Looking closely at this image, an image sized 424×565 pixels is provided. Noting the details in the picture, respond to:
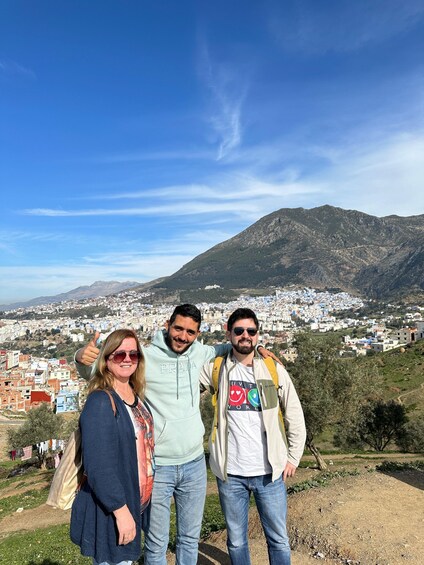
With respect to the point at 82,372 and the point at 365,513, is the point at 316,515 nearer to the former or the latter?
the point at 365,513

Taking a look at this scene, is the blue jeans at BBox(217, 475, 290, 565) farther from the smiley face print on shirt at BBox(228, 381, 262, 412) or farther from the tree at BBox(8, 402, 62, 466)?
the tree at BBox(8, 402, 62, 466)

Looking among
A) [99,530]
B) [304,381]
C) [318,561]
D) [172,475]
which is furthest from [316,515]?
[304,381]

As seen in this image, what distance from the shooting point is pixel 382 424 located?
85.7ft

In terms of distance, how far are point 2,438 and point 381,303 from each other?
625 feet

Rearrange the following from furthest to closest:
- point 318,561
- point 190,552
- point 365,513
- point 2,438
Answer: point 2,438, point 365,513, point 318,561, point 190,552

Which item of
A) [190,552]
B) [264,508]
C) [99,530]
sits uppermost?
[99,530]

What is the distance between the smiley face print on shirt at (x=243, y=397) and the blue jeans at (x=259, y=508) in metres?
0.68

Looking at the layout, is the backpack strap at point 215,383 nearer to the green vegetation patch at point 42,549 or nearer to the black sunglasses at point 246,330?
the black sunglasses at point 246,330

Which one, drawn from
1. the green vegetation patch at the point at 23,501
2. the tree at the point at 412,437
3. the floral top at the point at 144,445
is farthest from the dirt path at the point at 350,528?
the tree at the point at 412,437

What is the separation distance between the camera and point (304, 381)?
16.8 meters

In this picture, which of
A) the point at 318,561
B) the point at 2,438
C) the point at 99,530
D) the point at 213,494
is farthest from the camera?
the point at 2,438

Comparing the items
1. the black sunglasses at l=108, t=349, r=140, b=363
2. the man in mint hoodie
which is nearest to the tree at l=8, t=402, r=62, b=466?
the man in mint hoodie

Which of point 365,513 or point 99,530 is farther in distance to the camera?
point 365,513

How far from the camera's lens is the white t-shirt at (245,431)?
386 centimetres
